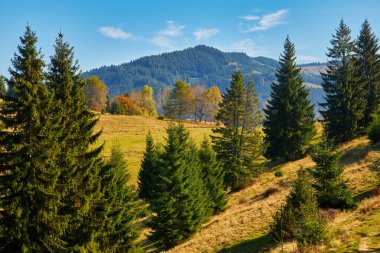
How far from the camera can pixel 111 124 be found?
92.8 metres

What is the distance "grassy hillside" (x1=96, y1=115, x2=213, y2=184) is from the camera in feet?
230

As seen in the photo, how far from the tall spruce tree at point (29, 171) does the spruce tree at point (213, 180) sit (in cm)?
2118

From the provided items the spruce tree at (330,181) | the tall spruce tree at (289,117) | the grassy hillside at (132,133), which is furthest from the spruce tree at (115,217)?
the grassy hillside at (132,133)

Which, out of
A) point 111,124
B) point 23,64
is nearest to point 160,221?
point 23,64

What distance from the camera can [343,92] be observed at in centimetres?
4556

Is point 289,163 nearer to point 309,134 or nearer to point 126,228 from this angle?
point 309,134

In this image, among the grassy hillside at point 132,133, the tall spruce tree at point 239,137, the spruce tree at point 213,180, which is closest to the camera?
the spruce tree at point 213,180

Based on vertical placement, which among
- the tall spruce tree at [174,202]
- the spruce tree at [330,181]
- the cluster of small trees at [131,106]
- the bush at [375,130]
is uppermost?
the cluster of small trees at [131,106]

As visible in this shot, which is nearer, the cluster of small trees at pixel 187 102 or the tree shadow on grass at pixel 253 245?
the tree shadow on grass at pixel 253 245

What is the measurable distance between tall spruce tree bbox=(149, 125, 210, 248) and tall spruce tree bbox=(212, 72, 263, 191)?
41.2 feet

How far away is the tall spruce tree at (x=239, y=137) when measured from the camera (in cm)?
4334

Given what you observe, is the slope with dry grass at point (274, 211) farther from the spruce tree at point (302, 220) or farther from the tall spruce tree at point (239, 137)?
the tall spruce tree at point (239, 137)

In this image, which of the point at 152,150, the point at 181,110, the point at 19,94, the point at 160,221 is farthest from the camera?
the point at 181,110

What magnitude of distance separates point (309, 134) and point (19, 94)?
39.7 m
